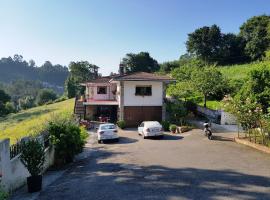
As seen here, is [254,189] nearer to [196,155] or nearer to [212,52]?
[196,155]

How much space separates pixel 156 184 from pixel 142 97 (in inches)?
967

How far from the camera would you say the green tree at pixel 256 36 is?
62625 mm

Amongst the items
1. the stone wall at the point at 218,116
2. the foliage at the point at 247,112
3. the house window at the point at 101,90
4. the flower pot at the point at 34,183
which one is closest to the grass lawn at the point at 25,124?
the house window at the point at 101,90

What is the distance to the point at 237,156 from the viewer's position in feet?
63.0

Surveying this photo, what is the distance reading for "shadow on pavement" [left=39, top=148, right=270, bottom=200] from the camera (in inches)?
474

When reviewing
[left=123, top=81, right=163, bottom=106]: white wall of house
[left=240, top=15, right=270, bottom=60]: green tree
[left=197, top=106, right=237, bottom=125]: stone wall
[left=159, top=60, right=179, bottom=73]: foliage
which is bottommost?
[left=197, top=106, right=237, bottom=125]: stone wall

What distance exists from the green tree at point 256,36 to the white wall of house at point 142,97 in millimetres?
31302

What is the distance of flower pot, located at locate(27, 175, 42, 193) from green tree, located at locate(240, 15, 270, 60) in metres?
55.1

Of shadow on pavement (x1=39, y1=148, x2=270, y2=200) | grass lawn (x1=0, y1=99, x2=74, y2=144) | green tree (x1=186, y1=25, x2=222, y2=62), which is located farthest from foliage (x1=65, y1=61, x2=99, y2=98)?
shadow on pavement (x1=39, y1=148, x2=270, y2=200)

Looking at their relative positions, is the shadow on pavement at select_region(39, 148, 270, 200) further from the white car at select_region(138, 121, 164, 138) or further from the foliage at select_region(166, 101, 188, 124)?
the foliage at select_region(166, 101, 188, 124)

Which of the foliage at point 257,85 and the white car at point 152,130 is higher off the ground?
the foliage at point 257,85

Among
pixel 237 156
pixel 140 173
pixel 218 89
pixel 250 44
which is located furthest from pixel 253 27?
pixel 140 173

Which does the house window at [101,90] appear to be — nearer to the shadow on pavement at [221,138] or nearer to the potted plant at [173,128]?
the potted plant at [173,128]

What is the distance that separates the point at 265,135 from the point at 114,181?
40.1ft
